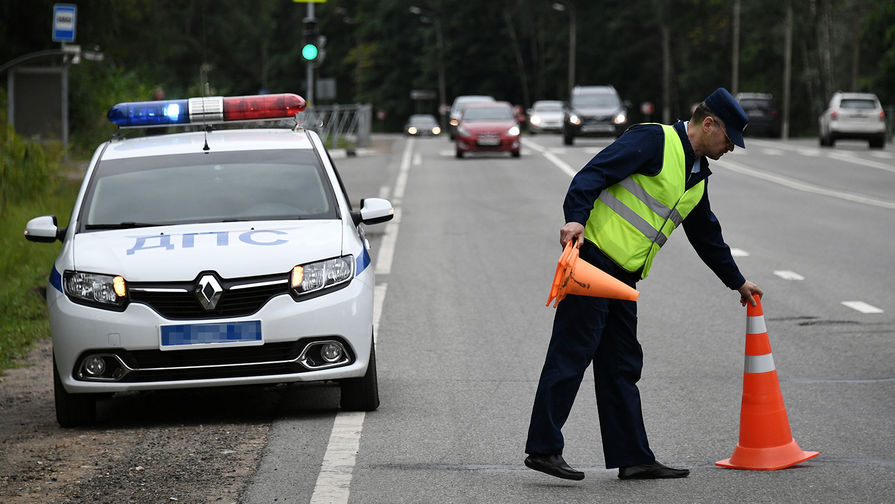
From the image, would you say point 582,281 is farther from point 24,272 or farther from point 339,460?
point 24,272

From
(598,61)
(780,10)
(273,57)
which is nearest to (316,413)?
(780,10)

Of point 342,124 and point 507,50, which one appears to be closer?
point 342,124

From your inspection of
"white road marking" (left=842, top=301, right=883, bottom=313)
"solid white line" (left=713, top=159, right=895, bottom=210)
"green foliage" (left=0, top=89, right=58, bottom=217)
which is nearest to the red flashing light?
"white road marking" (left=842, top=301, right=883, bottom=313)

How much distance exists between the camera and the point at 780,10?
80.2 metres

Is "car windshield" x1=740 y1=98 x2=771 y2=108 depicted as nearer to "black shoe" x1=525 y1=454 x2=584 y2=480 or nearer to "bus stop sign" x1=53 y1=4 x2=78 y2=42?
"bus stop sign" x1=53 y1=4 x2=78 y2=42

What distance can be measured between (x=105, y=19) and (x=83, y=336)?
22223mm

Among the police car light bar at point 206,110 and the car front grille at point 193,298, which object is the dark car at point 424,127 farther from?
the car front grille at point 193,298

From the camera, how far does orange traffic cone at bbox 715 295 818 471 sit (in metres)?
6.32

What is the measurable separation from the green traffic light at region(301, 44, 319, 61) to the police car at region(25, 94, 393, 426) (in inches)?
675

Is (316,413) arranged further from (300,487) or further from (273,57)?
(273,57)

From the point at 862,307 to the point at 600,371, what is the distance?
20.0 feet

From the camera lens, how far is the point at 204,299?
7211 millimetres

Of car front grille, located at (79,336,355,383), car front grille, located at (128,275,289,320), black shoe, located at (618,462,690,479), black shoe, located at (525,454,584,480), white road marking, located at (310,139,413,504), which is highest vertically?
car front grille, located at (128,275,289,320)

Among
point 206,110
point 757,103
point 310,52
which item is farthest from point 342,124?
point 206,110
